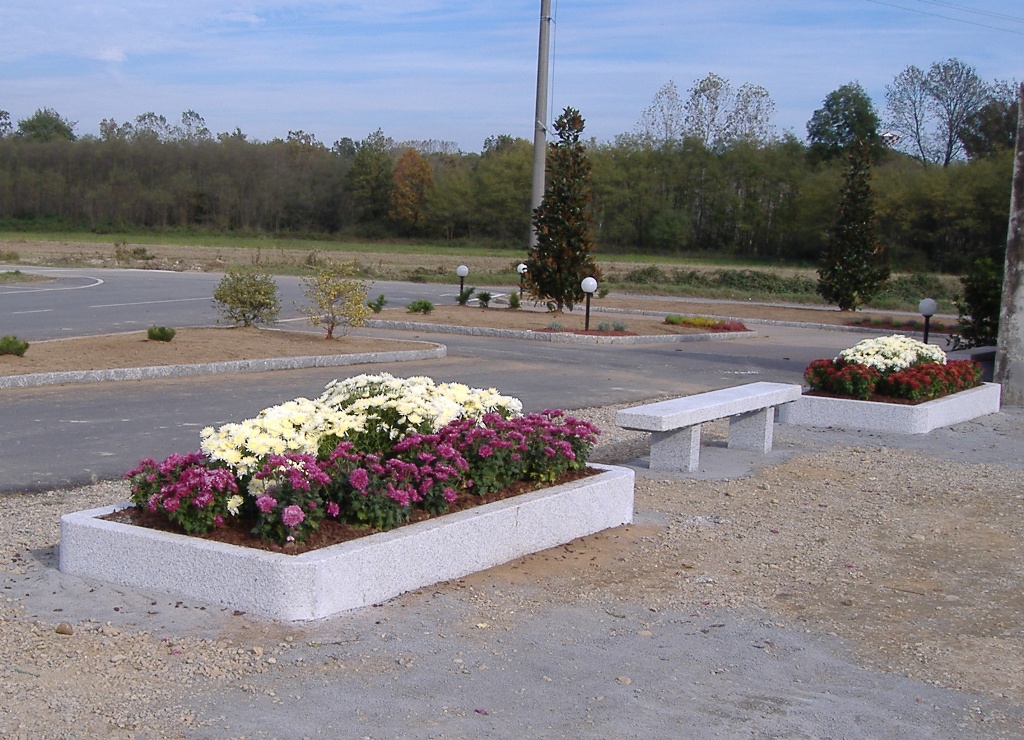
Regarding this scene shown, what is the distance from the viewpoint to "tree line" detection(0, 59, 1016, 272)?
57781 mm

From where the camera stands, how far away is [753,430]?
10.0 meters

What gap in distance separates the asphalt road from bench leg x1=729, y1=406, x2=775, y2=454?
270 centimetres

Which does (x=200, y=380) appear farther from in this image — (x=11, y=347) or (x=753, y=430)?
(x=753, y=430)

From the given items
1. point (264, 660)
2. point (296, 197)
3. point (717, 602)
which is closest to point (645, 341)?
point (717, 602)

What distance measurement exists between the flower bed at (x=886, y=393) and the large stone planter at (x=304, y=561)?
5868 millimetres

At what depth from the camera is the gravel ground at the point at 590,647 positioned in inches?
164

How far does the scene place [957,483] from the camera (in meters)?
8.98

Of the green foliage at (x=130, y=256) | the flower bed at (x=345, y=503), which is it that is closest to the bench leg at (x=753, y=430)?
the flower bed at (x=345, y=503)

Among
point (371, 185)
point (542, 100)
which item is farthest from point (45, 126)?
point (542, 100)

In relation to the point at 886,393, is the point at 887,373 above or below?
above

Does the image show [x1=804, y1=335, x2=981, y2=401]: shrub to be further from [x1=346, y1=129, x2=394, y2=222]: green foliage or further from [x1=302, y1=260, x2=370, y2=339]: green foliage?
[x1=346, y1=129, x2=394, y2=222]: green foliage

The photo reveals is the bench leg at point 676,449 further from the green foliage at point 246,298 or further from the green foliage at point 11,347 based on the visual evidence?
the green foliage at point 246,298

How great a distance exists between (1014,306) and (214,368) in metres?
9.56

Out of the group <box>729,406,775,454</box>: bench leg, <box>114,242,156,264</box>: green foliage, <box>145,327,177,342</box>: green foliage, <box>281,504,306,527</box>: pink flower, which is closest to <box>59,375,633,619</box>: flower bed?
<box>281,504,306,527</box>: pink flower
